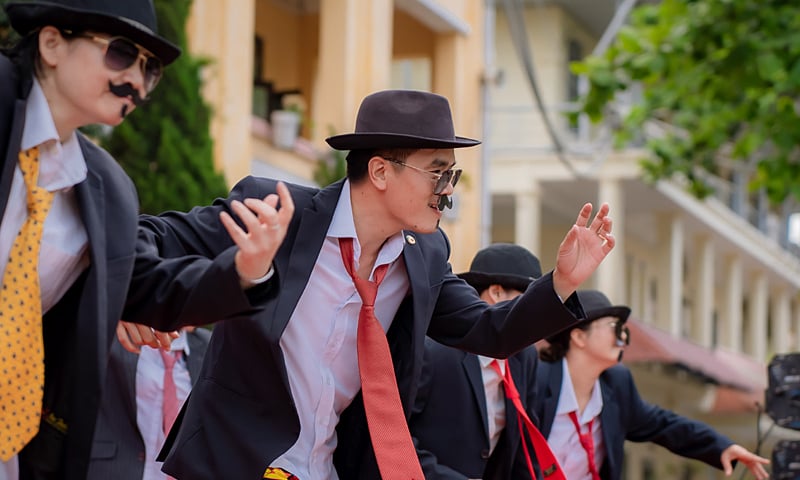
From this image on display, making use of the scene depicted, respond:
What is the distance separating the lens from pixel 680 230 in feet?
111

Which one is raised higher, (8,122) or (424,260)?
(8,122)

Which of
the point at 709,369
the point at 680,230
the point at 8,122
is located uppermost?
the point at 8,122

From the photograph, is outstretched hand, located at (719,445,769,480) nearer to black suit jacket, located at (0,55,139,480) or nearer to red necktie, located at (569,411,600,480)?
red necktie, located at (569,411,600,480)

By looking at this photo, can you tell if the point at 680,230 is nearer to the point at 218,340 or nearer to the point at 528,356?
the point at 528,356

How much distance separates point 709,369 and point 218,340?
24292mm

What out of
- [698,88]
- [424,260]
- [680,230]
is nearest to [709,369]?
[680,230]

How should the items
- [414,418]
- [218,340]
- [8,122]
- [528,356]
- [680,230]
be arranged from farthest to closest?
[680,230] → [528,356] → [414,418] → [218,340] → [8,122]

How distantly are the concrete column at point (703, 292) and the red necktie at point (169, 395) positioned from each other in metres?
28.6

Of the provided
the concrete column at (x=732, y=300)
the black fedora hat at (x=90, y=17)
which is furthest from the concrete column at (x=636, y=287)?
the black fedora hat at (x=90, y=17)

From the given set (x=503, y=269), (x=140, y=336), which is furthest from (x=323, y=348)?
(x=503, y=269)

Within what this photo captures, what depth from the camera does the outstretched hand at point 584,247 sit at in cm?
488

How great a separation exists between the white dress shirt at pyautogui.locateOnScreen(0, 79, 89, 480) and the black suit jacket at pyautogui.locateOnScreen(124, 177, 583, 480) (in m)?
0.26

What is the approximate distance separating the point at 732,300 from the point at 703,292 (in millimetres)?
4231

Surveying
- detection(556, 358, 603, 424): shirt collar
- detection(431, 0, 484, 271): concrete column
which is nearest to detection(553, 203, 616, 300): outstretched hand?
detection(556, 358, 603, 424): shirt collar
